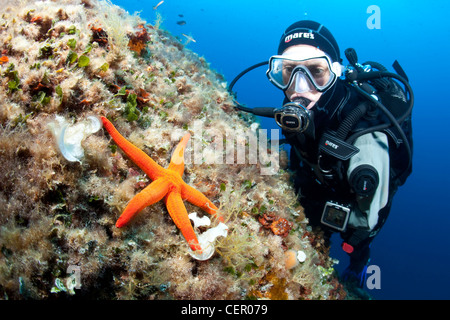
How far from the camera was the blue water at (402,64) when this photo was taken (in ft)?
125

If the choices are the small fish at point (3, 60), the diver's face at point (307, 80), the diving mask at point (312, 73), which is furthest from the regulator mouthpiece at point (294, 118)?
the small fish at point (3, 60)

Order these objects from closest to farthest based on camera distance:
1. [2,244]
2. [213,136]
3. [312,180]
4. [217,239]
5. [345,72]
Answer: [2,244]
[217,239]
[213,136]
[345,72]
[312,180]

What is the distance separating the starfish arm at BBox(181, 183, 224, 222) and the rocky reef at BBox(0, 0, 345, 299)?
0.14 meters

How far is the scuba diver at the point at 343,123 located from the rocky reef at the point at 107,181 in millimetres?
1043

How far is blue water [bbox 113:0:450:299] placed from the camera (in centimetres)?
3800

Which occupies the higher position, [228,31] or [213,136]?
[228,31]

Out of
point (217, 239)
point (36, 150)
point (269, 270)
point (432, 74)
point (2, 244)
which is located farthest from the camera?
point (432, 74)

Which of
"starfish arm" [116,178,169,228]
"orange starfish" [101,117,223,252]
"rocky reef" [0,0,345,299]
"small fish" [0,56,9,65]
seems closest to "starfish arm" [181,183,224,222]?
"orange starfish" [101,117,223,252]

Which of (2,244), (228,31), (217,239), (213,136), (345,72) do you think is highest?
(228,31)

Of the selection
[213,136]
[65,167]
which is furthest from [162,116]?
[65,167]

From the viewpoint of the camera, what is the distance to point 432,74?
A: 86.0m

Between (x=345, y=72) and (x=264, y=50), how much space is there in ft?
454

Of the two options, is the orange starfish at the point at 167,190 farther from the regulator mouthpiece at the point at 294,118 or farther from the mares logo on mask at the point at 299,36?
the mares logo on mask at the point at 299,36

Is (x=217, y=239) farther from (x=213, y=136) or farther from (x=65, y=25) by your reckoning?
(x=65, y=25)
